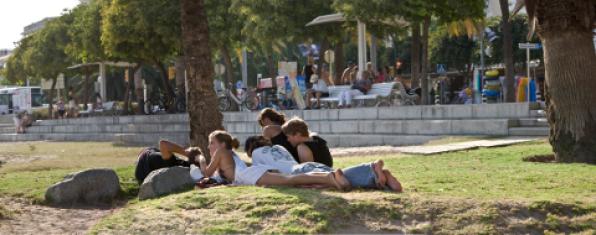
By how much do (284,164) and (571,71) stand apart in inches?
173

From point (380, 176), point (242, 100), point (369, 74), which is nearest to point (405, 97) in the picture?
point (369, 74)

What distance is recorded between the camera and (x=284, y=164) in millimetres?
9203

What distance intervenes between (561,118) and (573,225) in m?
4.98

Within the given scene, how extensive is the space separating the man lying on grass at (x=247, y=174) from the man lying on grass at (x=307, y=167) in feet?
0.35

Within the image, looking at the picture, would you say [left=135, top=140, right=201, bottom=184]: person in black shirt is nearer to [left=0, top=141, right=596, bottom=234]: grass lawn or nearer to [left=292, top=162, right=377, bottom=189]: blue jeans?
[left=0, top=141, right=596, bottom=234]: grass lawn

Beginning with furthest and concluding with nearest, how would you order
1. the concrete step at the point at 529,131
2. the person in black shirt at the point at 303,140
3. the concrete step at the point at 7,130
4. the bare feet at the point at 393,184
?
1. the concrete step at the point at 7,130
2. the concrete step at the point at 529,131
3. the person in black shirt at the point at 303,140
4. the bare feet at the point at 393,184

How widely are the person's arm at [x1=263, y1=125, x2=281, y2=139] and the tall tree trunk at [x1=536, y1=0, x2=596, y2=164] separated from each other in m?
3.79

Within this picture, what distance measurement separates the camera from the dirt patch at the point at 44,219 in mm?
9109

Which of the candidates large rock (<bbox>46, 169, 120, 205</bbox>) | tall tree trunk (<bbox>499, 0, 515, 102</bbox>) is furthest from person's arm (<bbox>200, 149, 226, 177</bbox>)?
tall tree trunk (<bbox>499, 0, 515, 102</bbox>)

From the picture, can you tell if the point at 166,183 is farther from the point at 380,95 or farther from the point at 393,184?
the point at 380,95

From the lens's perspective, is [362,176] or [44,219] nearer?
[362,176]

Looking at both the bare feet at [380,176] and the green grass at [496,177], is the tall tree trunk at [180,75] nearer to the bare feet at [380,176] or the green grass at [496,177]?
the green grass at [496,177]

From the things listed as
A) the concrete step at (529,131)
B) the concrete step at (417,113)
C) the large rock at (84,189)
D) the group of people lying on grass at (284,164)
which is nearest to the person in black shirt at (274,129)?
the group of people lying on grass at (284,164)

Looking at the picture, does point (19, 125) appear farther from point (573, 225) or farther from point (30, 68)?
point (573, 225)
